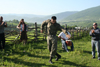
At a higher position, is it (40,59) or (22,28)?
(22,28)

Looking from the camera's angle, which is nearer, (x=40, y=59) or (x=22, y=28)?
(x=40, y=59)

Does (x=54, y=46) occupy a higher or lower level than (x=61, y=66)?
higher

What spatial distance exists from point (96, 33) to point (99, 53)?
1.04m

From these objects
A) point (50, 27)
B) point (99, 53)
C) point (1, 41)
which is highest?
point (50, 27)

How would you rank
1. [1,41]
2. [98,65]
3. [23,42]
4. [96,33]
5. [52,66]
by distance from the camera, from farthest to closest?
[23,42]
[1,41]
[96,33]
[98,65]
[52,66]

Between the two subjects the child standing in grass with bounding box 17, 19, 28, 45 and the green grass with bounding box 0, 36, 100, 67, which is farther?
the child standing in grass with bounding box 17, 19, 28, 45

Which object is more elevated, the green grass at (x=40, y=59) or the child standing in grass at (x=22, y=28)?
the child standing in grass at (x=22, y=28)

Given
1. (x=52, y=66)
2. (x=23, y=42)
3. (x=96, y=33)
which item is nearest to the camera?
(x=52, y=66)

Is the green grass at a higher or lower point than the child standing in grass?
lower

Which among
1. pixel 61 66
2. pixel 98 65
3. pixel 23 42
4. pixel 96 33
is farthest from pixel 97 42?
pixel 23 42

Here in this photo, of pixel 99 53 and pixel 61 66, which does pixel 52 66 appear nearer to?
pixel 61 66

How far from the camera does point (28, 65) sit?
410 centimetres

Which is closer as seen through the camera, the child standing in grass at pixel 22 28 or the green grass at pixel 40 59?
the green grass at pixel 40 59

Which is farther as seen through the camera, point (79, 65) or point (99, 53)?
point (99, 53)
